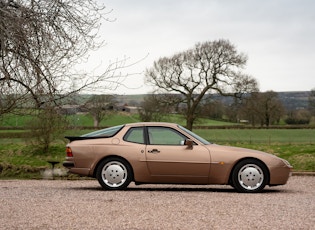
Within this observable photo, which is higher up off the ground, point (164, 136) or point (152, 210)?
point (164, 136)

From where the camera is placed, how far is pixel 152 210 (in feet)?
31.2

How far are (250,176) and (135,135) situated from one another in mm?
2582

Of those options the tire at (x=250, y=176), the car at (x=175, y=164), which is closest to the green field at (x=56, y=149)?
the car at (x=175, y=164)

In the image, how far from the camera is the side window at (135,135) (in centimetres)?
A: 1307

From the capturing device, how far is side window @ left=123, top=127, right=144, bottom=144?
13070 millimetres

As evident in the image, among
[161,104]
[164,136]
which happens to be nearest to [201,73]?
[161,104]

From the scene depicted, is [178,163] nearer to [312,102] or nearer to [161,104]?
[161,104]

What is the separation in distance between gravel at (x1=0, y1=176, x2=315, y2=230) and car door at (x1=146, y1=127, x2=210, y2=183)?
0.59m

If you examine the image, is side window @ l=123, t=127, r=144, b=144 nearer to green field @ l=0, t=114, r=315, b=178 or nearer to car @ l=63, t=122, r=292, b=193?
car @ l=63, t=122, r=292, b=193

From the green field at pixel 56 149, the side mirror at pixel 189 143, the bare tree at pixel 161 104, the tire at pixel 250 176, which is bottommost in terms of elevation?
the green field at pixel 56 149

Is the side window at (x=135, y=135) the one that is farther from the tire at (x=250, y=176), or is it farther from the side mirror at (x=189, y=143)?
the tire at (x=250, y=176)

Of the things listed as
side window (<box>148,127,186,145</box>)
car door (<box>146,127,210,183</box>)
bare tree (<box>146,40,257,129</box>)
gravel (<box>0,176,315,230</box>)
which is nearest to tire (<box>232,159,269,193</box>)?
gravel (<box>0,176,315,230</box>)

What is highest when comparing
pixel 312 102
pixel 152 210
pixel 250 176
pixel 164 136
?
pixel 312 102

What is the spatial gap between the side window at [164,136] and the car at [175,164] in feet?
0.07
